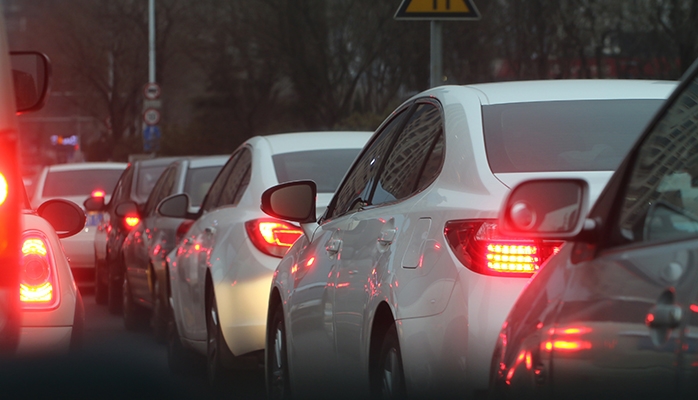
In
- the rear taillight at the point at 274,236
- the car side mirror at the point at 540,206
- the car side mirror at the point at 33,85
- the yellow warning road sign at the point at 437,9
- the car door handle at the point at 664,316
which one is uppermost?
the yellow warning road sign at the point at 437,9

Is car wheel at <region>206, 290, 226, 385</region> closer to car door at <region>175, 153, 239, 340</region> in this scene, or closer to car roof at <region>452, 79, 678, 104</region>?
car door at <region>175, 153, 239, 340</region>

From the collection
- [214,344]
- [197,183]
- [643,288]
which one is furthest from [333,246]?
[197,183]

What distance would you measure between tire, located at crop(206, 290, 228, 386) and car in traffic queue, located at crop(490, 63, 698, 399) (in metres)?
4.11

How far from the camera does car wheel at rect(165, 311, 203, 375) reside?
868 centimetres

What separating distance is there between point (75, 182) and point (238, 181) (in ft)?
33.2

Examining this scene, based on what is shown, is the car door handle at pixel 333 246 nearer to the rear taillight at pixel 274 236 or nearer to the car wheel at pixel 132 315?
the rear taillight at pixel 274 236

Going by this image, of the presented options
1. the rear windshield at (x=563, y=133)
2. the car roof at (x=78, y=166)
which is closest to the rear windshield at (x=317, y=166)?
the rear windshield at (x=563, y=133)

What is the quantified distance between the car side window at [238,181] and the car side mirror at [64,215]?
1477mm

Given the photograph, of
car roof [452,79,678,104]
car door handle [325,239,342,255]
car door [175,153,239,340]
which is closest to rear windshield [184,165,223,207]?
car door [175,153,239,340]

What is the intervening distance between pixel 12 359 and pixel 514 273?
163cm

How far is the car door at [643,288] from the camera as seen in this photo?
2.23 metres

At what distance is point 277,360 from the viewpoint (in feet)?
19.7

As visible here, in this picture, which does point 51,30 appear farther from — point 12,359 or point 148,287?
point 12,359

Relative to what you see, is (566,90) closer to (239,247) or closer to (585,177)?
(585,177)
